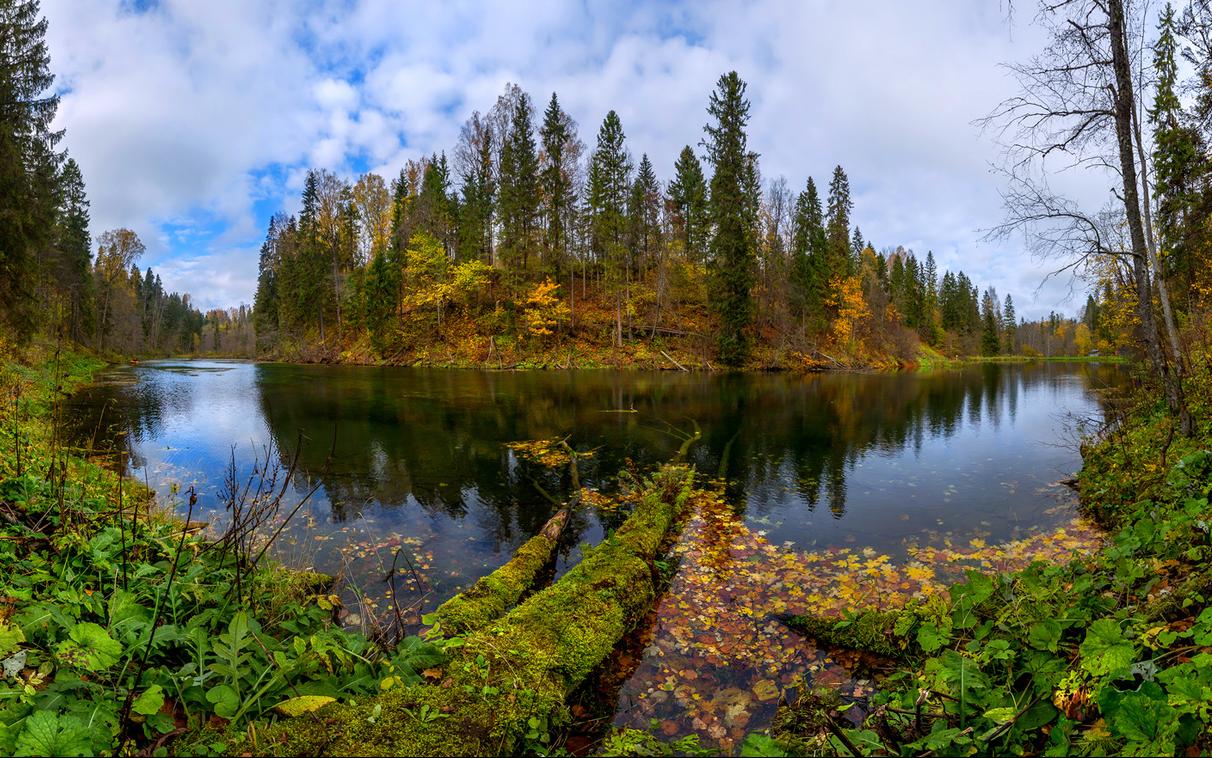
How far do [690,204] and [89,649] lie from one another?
51586 millimetres

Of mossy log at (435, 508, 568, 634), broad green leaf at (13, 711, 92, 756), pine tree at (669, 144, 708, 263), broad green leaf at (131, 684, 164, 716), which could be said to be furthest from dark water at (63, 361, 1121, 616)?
pine tree at (669, 144, 708, 263)

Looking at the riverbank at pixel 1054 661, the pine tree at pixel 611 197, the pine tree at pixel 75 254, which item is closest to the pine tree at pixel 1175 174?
the riverbank at pixel 1054 661

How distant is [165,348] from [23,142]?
2940 inches

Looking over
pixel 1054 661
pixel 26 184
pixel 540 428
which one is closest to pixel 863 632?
pixel 1054 661

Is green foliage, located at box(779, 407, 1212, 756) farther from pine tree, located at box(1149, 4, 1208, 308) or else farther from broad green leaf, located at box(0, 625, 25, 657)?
pine tree, located at box(1149, 4, 1208, 308)

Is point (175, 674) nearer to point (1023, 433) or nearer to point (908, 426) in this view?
point (908, 426)

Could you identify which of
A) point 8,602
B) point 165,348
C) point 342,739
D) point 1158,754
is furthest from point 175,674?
point 165,348

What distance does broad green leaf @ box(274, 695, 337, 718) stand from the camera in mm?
2475

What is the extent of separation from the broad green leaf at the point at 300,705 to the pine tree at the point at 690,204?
4664 centimetres

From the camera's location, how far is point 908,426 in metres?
17.5

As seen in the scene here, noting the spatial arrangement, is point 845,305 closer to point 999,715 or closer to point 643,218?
point 643,218

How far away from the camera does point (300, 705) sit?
8.18 feet

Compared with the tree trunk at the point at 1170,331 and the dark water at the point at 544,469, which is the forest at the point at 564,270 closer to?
the dark water at the point at 544,469

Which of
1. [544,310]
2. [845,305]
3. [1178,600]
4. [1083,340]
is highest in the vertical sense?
[845,305]
